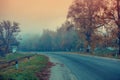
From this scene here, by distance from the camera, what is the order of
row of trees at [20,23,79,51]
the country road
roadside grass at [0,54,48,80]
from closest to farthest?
the country road → roadside grass at [0,54,48,80] → row of trees at [20,23,79,51]

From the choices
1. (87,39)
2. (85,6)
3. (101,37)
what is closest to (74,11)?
(85,6)

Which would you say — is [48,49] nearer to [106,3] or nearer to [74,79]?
[106,3]

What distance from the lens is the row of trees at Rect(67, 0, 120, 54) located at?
141ft

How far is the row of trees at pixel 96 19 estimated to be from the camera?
43031 millimetres

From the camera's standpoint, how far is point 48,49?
125625mm

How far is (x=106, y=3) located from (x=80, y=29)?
16825 millimetres

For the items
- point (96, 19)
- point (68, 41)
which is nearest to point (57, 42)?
point (68, 41)

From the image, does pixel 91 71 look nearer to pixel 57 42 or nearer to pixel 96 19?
pixel 96 19

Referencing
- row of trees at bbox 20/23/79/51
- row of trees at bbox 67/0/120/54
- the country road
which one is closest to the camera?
the country road

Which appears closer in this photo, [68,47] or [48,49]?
[68,47]

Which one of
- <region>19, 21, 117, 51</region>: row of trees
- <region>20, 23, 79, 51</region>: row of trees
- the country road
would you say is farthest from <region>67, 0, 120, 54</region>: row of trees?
<region>20, 23, 79, 51</region>: row of trees

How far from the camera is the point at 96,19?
48750 millimetres

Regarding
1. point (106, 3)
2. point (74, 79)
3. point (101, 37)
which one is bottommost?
point (74, 79)

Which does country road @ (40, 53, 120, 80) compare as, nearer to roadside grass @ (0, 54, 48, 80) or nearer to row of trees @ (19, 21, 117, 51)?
roadside grass @ (0, 54, 48, 80)
